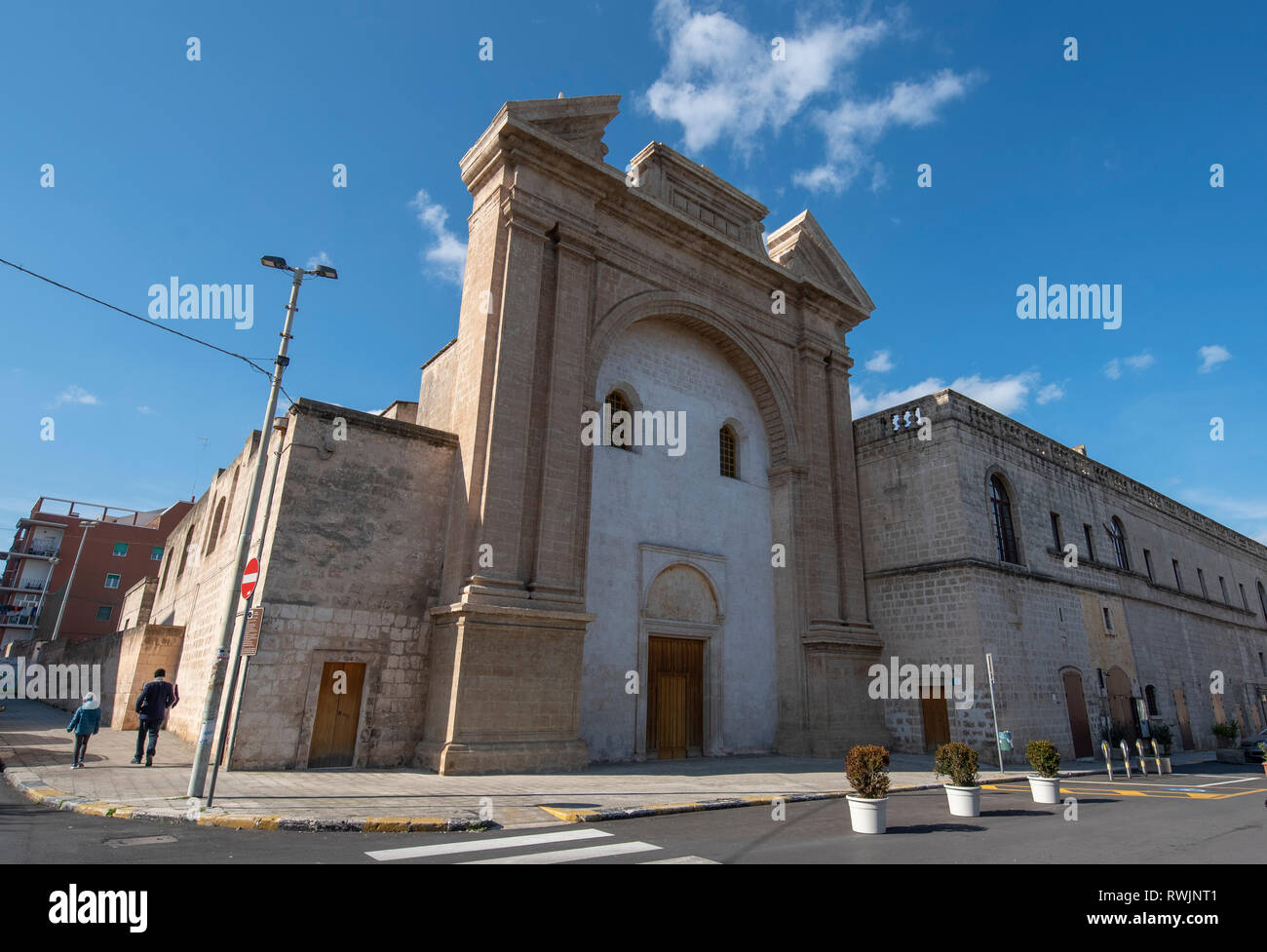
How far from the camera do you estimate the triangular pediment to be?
2312 centimetres

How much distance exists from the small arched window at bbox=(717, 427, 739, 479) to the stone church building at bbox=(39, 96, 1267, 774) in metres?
0.08

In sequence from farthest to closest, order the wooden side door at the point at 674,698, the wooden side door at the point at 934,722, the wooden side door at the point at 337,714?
the wooden side door at the point at 934,722 → the wooden side door at the point at 674,698 → the wooden side door at the point at 337,714

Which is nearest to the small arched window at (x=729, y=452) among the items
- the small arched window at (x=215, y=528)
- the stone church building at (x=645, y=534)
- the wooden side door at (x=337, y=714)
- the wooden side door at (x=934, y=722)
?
the stone church building at (x=645, y=534)

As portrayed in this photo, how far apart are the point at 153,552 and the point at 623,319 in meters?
54.6

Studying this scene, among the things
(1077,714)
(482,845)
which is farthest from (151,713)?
(1077,714)

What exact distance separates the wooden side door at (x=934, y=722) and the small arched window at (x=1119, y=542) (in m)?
12.4

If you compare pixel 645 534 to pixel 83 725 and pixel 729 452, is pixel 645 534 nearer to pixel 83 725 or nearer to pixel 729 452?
pixel 729 452

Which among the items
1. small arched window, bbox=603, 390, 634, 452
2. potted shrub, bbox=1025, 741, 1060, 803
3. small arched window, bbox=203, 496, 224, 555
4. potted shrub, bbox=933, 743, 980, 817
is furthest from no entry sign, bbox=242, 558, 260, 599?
small arched window, bbox=203, 496, 224, 555

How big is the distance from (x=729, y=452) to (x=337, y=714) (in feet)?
41.8

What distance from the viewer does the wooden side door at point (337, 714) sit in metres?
12.9

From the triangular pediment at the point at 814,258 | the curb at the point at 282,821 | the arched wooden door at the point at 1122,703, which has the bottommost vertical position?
the curb at the point at 282,821

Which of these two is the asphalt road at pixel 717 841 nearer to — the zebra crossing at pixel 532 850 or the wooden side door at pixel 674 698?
the zebra crossing at pixel 532 850
